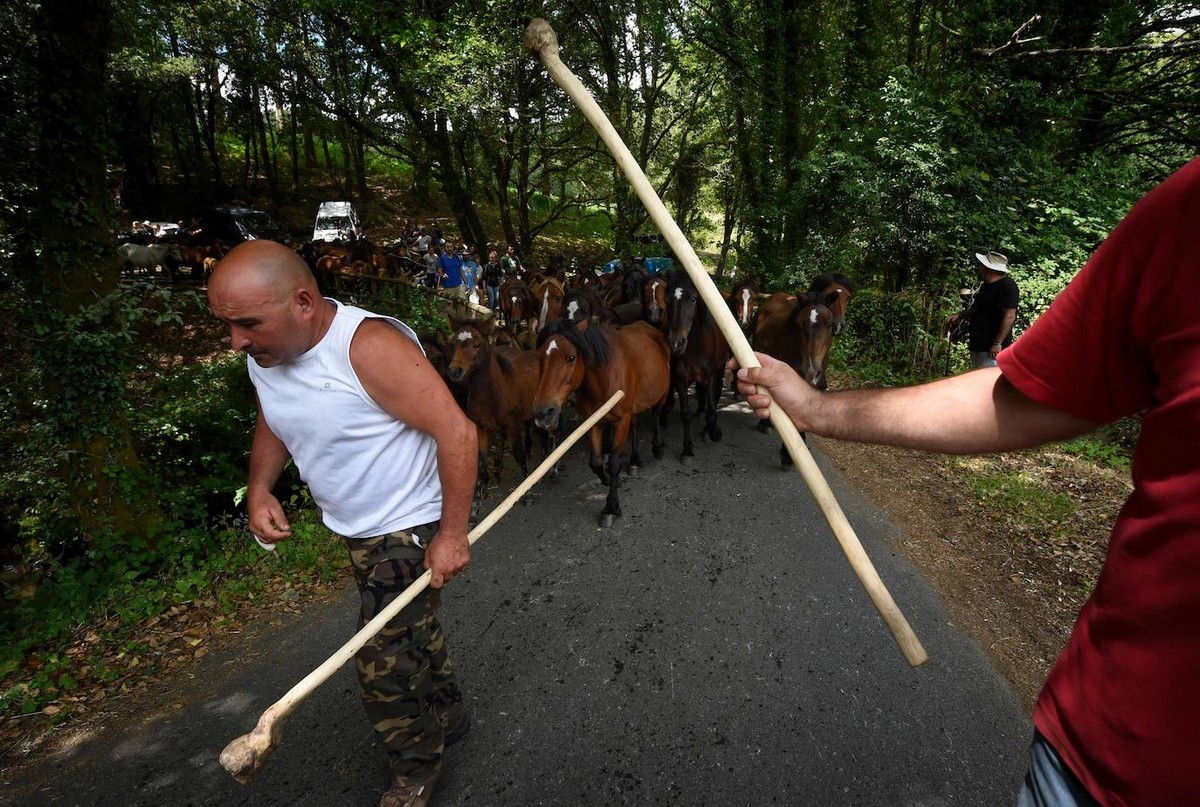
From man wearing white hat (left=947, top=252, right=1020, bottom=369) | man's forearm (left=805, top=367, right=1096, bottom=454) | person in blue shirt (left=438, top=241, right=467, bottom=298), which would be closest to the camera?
man's forearm (left=805, top=367, right=1096, bottom=454)

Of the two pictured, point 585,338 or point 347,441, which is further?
point 585,338

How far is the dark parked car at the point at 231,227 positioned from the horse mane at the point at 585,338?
17.2m

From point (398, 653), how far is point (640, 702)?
1697 millimetres

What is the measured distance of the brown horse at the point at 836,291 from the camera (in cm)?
659

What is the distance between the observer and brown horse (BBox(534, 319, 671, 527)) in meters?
4.91

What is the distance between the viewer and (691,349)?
7145mm

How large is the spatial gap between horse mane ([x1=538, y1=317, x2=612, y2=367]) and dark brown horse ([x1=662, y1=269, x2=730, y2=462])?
5.16ft

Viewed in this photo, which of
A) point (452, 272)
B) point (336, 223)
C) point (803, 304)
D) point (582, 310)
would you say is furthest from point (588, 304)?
point (336, 223)

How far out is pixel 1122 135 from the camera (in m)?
12.2

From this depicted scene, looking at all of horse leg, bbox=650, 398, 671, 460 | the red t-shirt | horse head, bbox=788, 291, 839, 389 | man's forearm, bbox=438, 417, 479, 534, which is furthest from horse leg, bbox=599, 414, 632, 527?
the red t-shirt

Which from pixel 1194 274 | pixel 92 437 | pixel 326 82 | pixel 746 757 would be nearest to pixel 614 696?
pixel 746 757

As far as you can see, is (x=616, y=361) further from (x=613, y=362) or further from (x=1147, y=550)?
(x=1147, y=550)

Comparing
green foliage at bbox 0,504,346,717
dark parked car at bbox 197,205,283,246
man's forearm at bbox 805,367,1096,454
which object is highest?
dark parked car at bbox 197,205,283,246

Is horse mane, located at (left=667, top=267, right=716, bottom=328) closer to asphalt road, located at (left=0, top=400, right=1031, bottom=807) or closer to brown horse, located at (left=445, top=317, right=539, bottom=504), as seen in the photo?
brown horse, located at (left=445, top=317, right=539, bottom=504)
